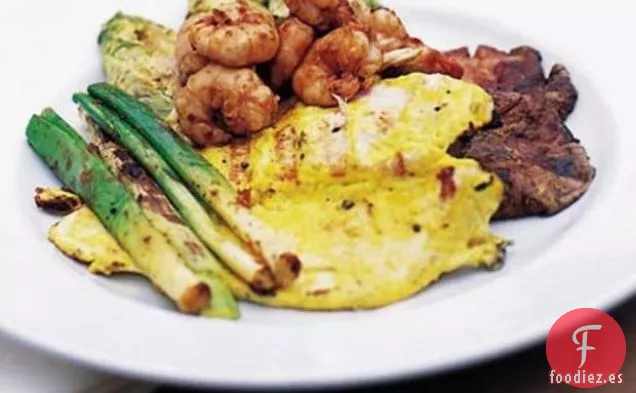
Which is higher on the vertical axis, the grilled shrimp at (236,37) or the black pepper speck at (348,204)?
the grilled shrimp at (236,37)

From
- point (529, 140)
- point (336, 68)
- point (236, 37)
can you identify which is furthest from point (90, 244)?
point (529, 140)

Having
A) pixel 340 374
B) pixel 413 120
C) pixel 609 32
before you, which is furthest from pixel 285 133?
pixel 609 32

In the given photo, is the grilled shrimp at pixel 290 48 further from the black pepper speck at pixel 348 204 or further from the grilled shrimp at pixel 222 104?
the black pepper speck at pixel 348 204

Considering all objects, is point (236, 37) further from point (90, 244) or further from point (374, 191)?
point (90, 244)

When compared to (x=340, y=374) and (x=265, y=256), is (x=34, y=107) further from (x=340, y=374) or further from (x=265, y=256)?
(x=340, y=374)

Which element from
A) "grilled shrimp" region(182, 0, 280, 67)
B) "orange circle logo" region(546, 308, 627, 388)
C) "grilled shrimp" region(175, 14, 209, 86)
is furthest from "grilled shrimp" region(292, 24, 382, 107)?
"orange circle logo" region(546, 308, 627, 388)

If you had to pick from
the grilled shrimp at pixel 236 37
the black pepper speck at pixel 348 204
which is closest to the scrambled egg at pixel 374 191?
the black pepper speck at pixel 348 204
